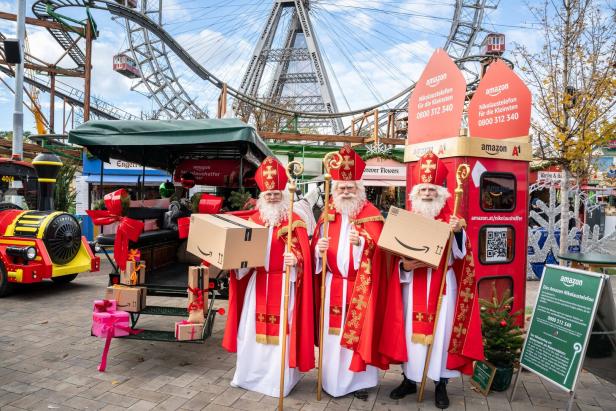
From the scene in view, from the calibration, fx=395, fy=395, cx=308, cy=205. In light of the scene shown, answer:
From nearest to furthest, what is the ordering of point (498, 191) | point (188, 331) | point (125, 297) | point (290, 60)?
1. point (188, 331)
2. point (125, 297)
3. point (498, 191)
4. point (290, 60)

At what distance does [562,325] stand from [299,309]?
2089 mm

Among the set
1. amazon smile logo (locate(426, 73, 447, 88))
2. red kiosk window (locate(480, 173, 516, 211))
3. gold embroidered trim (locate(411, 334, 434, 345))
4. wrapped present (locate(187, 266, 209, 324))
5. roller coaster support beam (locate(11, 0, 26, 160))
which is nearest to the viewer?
gold embroidered trim (locate(411, 334, 434, 345))

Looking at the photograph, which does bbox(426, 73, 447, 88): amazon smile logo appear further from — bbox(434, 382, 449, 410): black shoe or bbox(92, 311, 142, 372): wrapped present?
bbox(92, 311, 142, 372): wrapped present

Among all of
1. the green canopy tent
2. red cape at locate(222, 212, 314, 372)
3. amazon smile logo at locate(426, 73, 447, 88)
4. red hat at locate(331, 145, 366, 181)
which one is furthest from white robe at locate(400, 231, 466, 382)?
amazon smile logo at locate(426, 73, 447, 88)

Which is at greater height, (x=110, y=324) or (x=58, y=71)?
(x=58, y=71)

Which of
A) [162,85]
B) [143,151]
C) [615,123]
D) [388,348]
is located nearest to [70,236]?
[143,151]

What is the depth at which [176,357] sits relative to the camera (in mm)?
4191

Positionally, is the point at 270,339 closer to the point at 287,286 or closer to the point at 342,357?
the point at 287,286

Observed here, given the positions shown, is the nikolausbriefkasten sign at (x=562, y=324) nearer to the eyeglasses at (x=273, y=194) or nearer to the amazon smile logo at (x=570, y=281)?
the amazon smile logo at (x=570, y=281)

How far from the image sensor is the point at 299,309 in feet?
10.9

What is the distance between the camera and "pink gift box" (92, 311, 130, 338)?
141 inches

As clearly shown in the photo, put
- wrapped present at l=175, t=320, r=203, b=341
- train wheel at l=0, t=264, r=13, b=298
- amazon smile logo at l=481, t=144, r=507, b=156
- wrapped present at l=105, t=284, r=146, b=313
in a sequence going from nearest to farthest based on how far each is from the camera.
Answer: wrapped present at l=175, t=320, r=203, b=341
wrapped present at l=105, t=284, r=146, b=313
amazon smile logo at l=481, t=144, r=507, b=156
train wheel at l=0, t=264, r=13, b=298

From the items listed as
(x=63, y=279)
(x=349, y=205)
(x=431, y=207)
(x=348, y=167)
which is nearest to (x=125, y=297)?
(x=349, y=205)

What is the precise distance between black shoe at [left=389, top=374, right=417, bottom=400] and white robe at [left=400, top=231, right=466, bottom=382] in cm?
19
